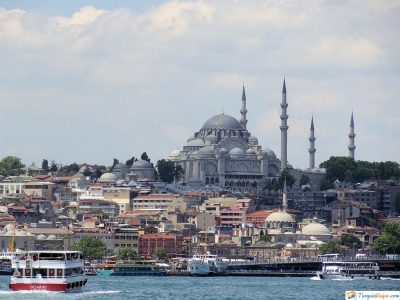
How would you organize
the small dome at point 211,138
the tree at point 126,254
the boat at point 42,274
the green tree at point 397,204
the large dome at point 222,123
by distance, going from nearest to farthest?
the boat at point 42,274
the tree at point 126,254
the green tree at point 397,204
the small dome at point 211,138
the large dome at point 222,123

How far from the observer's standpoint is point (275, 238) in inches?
5541

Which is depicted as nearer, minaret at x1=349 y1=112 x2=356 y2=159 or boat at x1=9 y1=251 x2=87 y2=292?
boat at x1=9 y1=251 x2=87 y2=292

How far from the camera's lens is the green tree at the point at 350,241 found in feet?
→ 453

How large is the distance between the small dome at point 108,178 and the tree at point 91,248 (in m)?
41.0

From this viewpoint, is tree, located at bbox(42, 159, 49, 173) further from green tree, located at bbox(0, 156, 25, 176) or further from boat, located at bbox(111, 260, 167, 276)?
boat, located at bbox(111, 260, 167, 276)

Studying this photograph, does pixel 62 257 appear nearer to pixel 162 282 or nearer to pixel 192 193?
pixel 162 282

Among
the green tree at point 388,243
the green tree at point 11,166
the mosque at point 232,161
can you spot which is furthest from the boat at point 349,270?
the green tree at point 11,166

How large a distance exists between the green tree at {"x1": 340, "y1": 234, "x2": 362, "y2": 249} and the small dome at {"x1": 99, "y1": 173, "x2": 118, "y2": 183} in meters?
31.0

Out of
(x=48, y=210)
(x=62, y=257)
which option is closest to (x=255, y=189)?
(x=48, y=210)

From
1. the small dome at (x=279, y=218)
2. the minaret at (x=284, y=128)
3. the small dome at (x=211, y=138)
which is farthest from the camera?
the small dome at (x=211, y=138)

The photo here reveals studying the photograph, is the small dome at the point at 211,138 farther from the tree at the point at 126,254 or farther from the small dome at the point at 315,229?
the tree at the point at 126,254

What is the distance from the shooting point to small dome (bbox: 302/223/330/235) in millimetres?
141750

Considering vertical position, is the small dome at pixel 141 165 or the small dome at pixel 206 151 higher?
the small dome at pixel 206 151

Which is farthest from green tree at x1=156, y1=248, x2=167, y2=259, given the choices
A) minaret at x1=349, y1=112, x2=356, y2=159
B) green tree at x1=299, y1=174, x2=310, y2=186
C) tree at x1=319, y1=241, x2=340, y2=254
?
minaret at x1=349, y1=112, x2=356, y2=159
